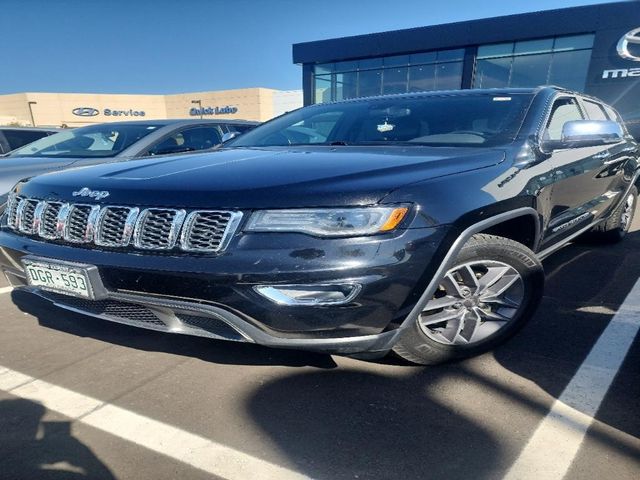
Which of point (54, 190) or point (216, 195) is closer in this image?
point (216, 195)

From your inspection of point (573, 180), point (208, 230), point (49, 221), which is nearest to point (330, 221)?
point (208, 230)

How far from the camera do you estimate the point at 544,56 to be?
71.6 feet

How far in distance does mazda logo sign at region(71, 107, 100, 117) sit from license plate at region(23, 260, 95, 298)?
228ft

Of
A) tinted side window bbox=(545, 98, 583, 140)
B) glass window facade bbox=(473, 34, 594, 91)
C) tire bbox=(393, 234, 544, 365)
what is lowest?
tire bbox=(393, 234, 544, 365)

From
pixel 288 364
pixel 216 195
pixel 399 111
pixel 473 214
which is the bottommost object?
pixel 288 364

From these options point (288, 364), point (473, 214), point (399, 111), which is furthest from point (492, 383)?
point (399, 111)

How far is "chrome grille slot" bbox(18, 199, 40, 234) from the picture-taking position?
2426 millimetres

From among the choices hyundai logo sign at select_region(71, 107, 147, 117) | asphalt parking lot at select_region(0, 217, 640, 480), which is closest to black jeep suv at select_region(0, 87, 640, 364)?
asphalt parking lot at select_region(0, 217, 640, 480)

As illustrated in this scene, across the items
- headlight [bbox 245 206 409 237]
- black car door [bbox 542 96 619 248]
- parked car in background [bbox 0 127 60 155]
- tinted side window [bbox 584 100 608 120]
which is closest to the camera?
headlight [bbox 245 206 409 237]

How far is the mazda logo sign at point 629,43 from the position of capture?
66.1ft

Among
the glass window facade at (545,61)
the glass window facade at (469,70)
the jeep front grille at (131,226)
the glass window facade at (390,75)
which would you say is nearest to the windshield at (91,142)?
the jeep front grille at (131,226)

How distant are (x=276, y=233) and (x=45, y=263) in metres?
1.23

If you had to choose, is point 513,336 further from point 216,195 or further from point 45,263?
point 45,263

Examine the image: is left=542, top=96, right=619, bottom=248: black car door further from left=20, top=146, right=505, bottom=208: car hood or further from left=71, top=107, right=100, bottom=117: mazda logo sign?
left=71, top=107, right=100, bottom=117: mazda logo sign
